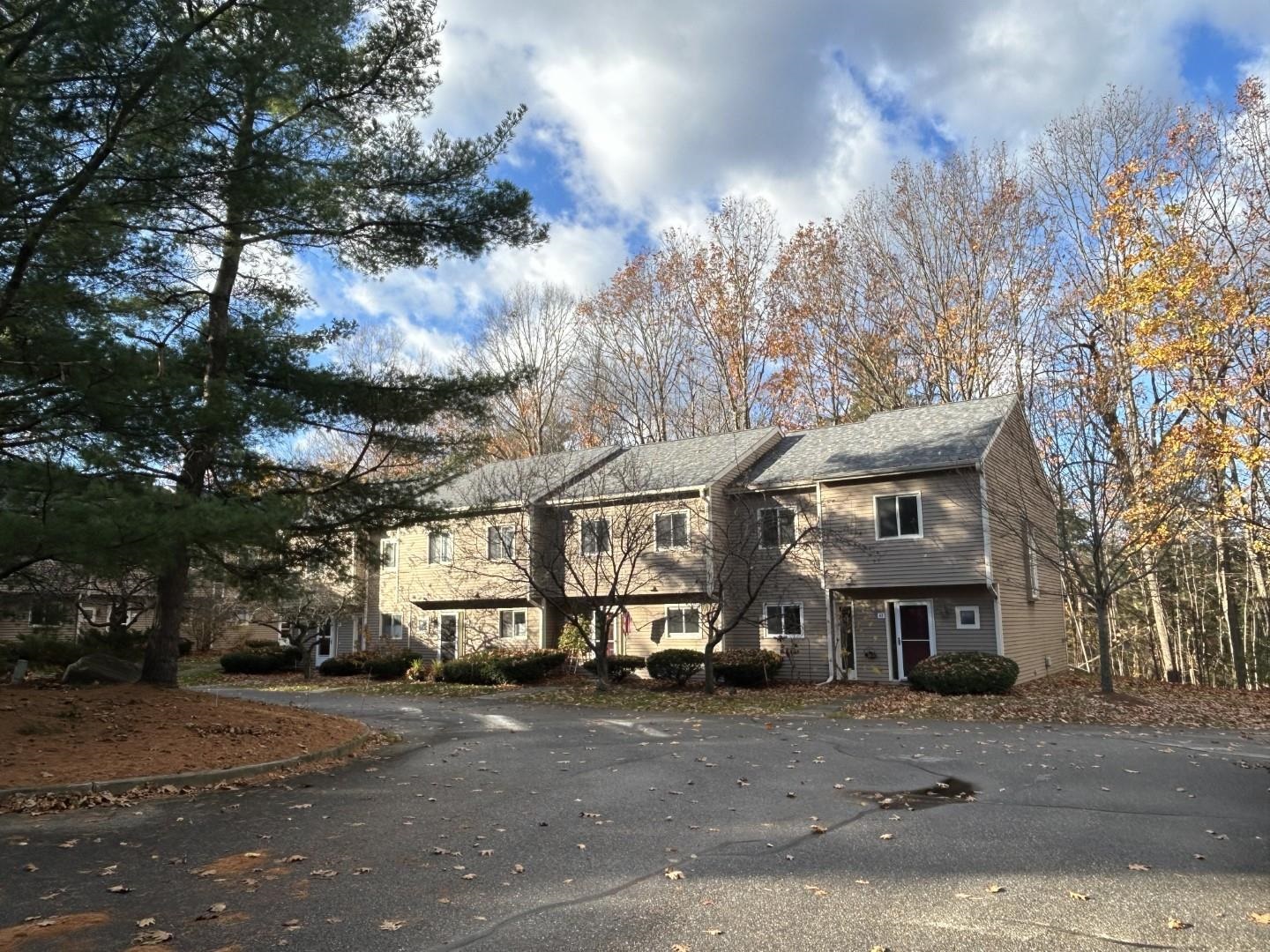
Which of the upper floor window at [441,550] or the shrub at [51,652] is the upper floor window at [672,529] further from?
the shrub at [51,652]

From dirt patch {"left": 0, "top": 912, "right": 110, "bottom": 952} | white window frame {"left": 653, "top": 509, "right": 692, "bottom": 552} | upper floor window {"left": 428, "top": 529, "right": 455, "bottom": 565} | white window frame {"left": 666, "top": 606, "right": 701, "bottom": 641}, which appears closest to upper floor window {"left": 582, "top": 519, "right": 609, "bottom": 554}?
white window frame {"left": 653, "top": 509, "right": 692, "bottom": 552}

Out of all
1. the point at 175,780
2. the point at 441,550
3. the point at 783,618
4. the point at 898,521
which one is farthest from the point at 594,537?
the point at 175,780

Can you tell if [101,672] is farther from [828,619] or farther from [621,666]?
[828,619]

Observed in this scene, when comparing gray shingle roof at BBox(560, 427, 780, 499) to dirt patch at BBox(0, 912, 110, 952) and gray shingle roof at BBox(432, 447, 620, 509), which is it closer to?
gray shingle roof at BBox(432, 447, 620, 509)

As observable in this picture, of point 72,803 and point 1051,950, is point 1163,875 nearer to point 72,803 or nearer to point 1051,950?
point 1051,950

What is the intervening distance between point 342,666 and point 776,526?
15887mm

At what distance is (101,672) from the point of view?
14508mm

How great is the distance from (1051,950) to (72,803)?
8.19 m

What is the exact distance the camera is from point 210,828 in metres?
6.93

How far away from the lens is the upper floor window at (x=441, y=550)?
29.8m

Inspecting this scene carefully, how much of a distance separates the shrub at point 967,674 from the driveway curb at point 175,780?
13307 millimetres

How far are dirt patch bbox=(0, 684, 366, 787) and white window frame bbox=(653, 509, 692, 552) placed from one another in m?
12.8

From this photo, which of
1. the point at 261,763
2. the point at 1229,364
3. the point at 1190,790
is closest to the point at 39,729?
the point at 261,763

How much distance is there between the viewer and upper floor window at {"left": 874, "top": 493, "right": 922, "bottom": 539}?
72.4 ft
